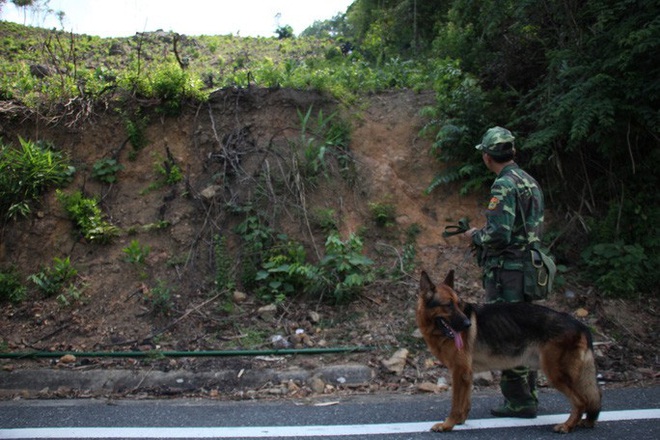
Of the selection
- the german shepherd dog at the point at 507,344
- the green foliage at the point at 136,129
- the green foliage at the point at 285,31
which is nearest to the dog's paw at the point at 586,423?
the german shepherd dog at the point at 507,344

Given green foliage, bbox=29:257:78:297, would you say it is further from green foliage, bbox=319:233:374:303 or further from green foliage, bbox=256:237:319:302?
green foliage, bbox=319:233:374:303

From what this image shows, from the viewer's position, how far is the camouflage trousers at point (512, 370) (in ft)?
14.2

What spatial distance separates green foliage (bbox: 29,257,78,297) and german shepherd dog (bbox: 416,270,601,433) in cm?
505

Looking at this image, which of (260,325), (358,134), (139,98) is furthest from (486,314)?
(139,98)

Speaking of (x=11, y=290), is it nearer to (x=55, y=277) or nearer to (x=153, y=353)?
(x=55, y=277)

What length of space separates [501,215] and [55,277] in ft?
19.0

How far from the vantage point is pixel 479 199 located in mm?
8477

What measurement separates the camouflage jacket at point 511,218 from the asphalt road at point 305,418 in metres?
1.34

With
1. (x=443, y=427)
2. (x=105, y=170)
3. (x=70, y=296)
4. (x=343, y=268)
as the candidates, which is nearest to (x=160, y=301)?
(x=70, y=296)

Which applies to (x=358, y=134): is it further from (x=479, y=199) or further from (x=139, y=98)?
(x=139, y=98)

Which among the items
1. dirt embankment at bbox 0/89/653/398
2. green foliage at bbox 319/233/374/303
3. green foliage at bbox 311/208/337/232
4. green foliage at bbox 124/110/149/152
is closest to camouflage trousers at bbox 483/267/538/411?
dirt embankment at bbox 0/89/653/398

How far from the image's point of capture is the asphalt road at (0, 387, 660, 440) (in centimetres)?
399

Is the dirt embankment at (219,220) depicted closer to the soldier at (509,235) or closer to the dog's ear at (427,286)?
the soldier at (509,235)

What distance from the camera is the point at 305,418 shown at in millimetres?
4348
